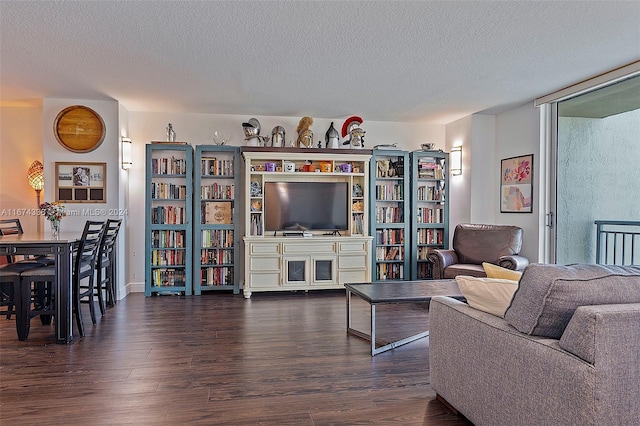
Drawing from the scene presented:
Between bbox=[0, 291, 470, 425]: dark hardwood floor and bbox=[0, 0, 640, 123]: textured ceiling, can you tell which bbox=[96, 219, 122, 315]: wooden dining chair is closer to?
bbox=[0, 291, 470, 425]: dark hardwood floor

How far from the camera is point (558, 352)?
150 centimetres

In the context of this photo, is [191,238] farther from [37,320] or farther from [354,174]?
[354,174]

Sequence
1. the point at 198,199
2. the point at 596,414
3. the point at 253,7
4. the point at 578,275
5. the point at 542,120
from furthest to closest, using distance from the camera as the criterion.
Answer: the point at 198,199
the point at 542,120
the point at 253,7
the point at 578,275
the point at 596,414

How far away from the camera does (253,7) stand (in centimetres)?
270

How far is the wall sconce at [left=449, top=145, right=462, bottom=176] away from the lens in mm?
5988

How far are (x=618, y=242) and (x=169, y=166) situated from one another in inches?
209

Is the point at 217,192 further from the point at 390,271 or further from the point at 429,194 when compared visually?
the point at 429,194

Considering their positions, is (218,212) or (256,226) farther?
(218,212)

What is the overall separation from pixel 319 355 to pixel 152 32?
8.92 feet

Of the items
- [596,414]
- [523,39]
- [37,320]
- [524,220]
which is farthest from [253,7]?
[524,220]

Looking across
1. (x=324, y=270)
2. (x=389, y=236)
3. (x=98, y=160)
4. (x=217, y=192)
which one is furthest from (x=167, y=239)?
(x=389, y=236)

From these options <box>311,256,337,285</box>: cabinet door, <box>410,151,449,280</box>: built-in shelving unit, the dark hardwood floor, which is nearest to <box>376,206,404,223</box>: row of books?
<box>410,151,449,280</box>: built-in shelving unit

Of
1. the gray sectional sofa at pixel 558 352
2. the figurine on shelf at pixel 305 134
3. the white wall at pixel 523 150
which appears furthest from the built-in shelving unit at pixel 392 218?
the gray sectional sofa at pixel 558 352

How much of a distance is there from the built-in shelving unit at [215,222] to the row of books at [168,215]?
0.61ft
